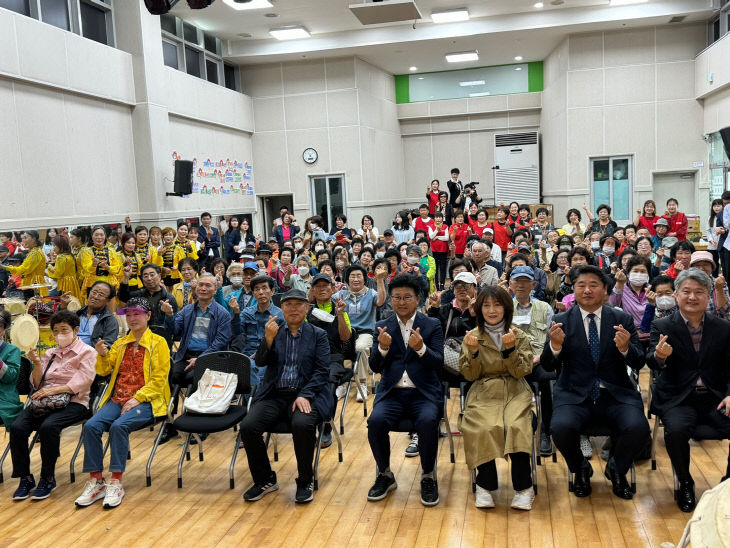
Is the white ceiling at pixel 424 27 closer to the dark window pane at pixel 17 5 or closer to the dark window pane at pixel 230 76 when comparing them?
the dark window pane at pixel 230 76

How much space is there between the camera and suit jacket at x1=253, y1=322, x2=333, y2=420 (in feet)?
14.1

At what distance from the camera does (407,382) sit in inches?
164

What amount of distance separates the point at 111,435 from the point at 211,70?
11488 millimetres

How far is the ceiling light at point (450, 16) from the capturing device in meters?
12.5

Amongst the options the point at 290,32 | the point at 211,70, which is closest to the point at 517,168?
the point at 290,32

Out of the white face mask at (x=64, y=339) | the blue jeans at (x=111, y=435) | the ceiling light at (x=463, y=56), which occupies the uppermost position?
the ceiling light at (x=463, y=56)

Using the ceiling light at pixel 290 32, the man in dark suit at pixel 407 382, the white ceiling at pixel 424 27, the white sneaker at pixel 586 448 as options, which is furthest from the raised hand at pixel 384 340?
the ceiling light at pixel 290 32

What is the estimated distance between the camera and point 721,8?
12.0 m

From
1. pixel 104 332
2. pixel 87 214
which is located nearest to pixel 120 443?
pixel 104 332

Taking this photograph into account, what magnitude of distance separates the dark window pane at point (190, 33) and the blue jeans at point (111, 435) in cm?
Result: 1036

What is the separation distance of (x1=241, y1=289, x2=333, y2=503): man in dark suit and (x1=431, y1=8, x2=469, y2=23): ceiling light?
9.96 metres

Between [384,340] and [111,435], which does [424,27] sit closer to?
[384,340]

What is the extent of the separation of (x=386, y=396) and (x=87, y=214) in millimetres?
7454

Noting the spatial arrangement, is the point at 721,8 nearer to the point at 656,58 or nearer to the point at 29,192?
the point at 656,58
